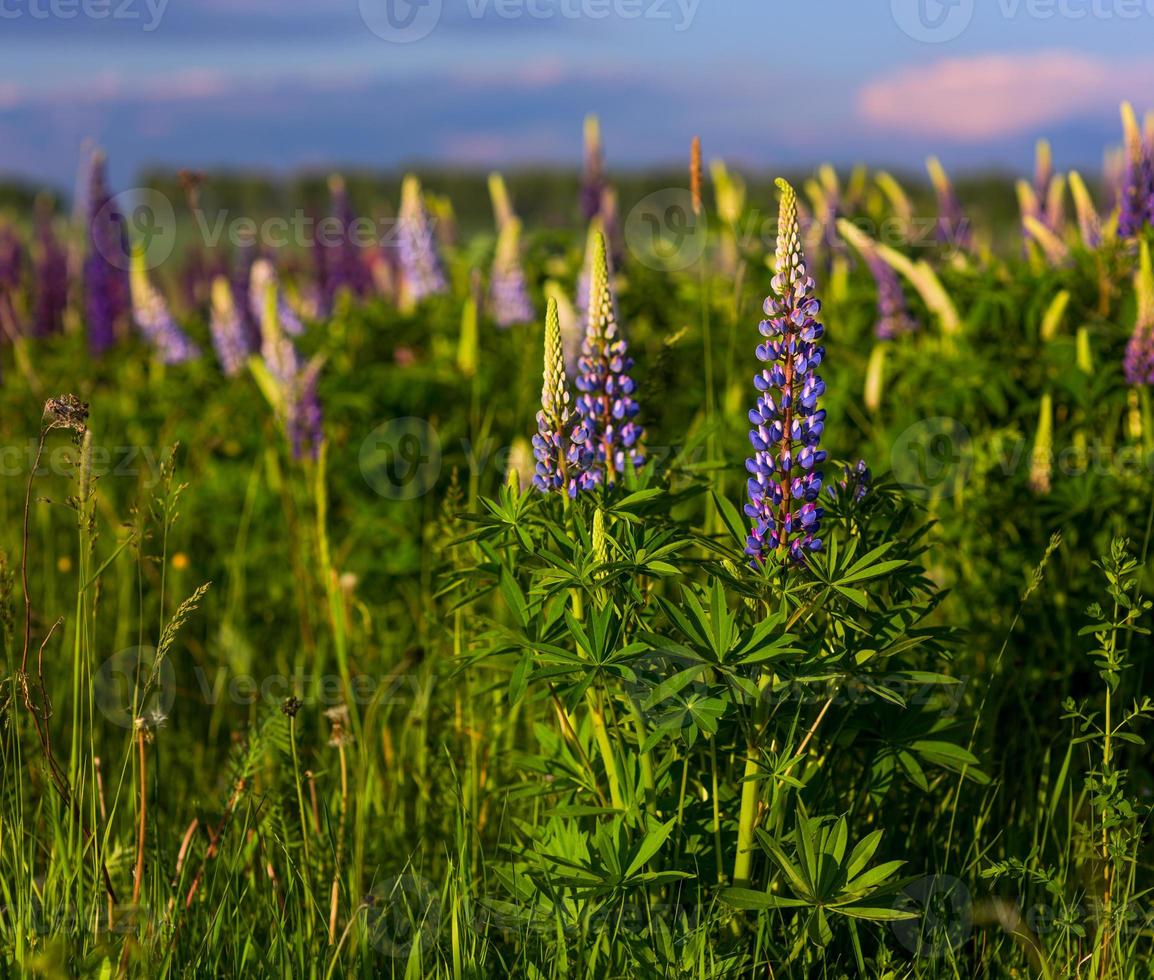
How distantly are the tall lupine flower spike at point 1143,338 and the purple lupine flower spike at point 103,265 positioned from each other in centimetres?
508

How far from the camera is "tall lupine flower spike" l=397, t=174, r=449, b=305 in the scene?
21.1ft

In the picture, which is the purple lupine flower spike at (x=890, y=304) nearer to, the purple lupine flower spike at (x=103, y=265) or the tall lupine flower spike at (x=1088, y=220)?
the tall lupine flower spike at (x=1088, y=220)

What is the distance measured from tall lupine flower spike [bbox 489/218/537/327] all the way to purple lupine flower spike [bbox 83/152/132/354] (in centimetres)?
220

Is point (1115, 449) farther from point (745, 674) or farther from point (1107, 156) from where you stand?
point (1107, 156)

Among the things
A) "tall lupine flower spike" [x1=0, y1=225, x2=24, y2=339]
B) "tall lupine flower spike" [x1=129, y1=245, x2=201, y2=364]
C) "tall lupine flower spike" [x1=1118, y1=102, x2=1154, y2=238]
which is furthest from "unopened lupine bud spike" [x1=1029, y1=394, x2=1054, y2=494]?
"tall lupine flower spike" [x1=0, y1=225, x2=24, y2=339]

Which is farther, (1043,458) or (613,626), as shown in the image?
(1043,458)

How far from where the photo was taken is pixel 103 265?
7340mm

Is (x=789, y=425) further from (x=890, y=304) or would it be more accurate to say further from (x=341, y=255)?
(x=341, y=255)

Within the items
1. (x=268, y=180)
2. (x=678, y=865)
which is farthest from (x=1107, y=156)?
(x=268, y=180)

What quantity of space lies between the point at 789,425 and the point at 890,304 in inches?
124

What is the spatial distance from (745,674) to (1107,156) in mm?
6454

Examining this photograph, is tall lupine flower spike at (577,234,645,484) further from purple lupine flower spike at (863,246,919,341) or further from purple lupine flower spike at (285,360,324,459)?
purple lupine flower spike at (863,246,919,341)

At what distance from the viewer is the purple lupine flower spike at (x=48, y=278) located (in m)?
8.38

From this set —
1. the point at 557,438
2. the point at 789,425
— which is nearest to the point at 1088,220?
the point at 789,425
